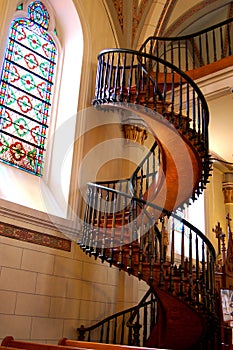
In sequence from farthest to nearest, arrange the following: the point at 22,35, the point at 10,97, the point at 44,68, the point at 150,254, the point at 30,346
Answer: the point at 44,68, the point at 22,35, the point at 10,97, the point at 150,254, the point at 30,346

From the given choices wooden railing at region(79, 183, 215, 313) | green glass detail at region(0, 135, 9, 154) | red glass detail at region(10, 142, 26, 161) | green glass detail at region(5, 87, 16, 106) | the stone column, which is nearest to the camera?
wooden railing at region(79, 183, 215, 313)

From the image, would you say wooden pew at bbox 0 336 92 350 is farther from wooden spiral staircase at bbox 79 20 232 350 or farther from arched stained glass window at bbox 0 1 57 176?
arched stained glass window at bbox 0 1 57 176

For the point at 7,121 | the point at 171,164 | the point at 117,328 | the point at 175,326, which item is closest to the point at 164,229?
the point at 171,164

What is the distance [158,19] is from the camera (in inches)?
316

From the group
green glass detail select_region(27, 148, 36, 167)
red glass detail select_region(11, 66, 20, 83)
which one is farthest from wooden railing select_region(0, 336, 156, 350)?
red glass detail select_region(11, 66, 20, 83)

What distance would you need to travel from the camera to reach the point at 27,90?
605 cm

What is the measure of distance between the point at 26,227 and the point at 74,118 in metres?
2.07

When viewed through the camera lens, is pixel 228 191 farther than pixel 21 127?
Yes

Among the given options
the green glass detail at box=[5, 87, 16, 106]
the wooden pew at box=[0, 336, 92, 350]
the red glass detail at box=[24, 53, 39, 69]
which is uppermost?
the red glass detail at box=[24, 53, 39, 69]

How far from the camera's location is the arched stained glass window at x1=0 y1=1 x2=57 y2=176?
563 centimetres

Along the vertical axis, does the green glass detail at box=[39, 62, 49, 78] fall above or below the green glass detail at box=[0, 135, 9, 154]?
above

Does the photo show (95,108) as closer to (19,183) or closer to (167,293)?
(19,183)

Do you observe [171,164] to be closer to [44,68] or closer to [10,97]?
[10,97]

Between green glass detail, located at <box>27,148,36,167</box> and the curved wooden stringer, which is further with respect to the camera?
green glass detail, located at <box>27,148,36,167</box>
